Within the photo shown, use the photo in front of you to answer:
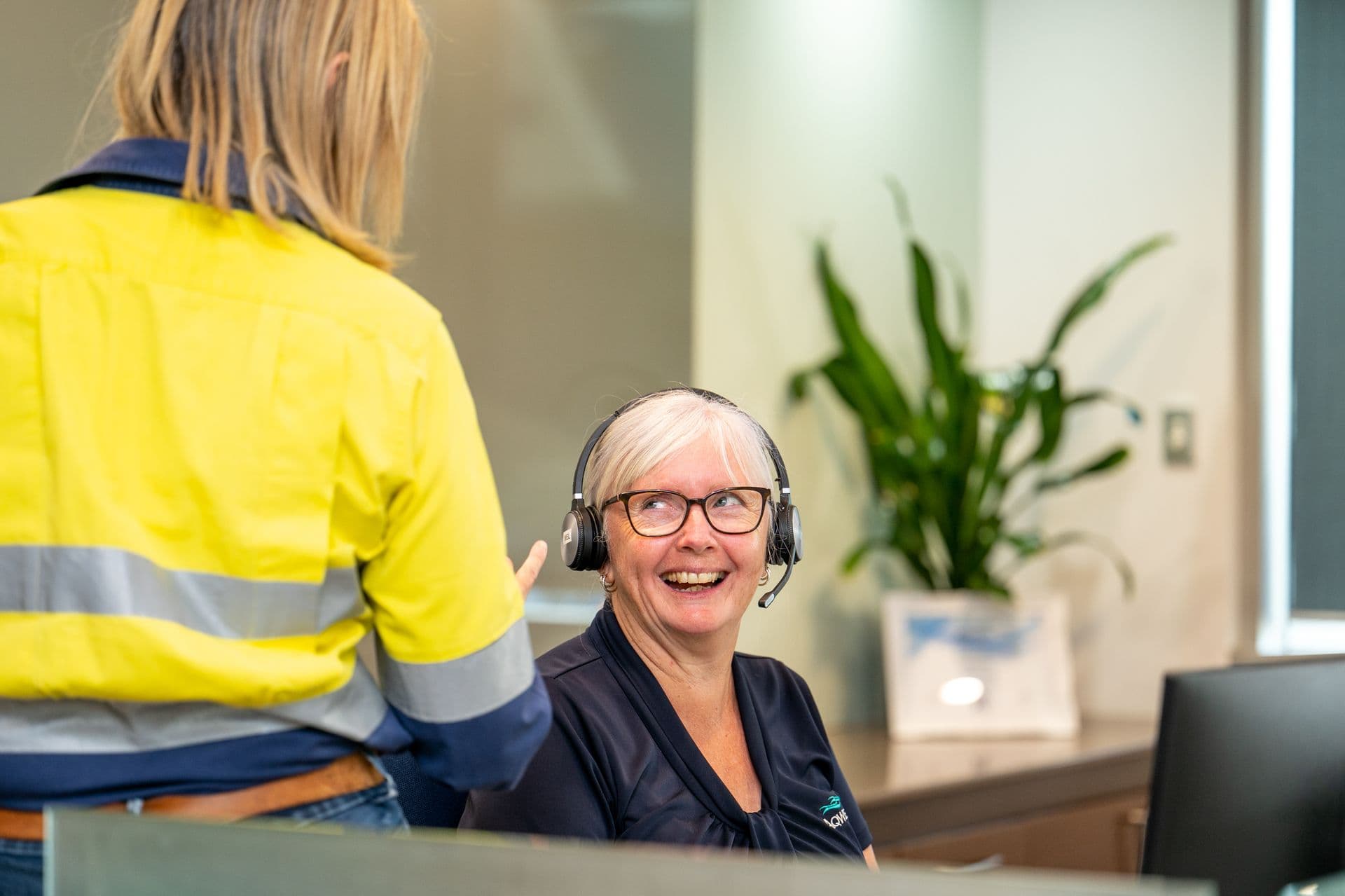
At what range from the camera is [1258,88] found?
406 cm

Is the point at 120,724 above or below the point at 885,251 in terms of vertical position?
below

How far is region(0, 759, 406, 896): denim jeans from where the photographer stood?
3.39 feet

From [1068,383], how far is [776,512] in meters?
2.58

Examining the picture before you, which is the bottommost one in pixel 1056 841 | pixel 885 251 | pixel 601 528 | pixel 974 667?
pixel 1056 841

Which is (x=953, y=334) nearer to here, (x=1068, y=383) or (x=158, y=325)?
(x=1068, y=383)

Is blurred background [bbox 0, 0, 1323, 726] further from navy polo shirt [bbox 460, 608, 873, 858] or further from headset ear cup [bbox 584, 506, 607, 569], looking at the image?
navy polo shirt [bbox 460, 608, 873, 858]

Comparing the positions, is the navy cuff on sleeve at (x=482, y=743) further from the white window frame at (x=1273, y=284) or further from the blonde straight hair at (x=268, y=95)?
the white window frame at (x=1273, y=284)

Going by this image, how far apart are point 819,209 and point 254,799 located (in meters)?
2.74

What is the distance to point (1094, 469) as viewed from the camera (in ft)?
12.3

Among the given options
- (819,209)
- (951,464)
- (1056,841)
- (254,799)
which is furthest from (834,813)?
(819,209)

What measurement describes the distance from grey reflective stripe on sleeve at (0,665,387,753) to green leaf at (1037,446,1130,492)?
9.85 feet

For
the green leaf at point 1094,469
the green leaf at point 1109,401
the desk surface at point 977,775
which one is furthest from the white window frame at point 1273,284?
the desk surface at point 977,775

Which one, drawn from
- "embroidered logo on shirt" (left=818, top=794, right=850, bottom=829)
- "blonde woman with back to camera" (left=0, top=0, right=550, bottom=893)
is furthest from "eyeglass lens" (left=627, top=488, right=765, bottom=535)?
"blonde woman with back to camera" (left=0, top=0, right=550, bottom=893)

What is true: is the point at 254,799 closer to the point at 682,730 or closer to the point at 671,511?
the point at 682,730
